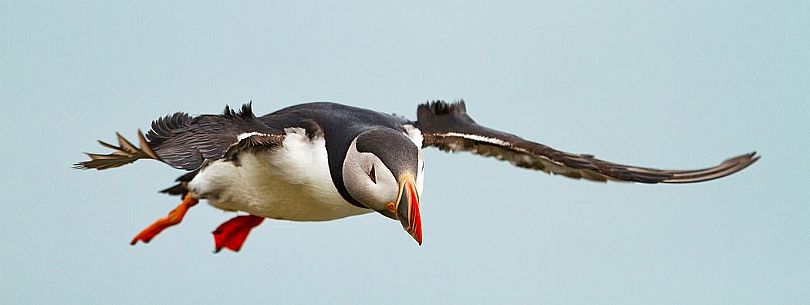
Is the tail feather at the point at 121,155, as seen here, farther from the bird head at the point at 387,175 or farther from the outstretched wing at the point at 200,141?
the bird head at the point at 387,175

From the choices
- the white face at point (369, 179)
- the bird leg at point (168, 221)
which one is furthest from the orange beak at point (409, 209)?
the bird leg at point (168, 221)

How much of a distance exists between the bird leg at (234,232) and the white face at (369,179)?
11.1ft

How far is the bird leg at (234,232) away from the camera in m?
14.8

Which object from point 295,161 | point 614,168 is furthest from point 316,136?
point 614,168

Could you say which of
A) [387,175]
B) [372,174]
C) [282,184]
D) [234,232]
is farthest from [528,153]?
[234,232]

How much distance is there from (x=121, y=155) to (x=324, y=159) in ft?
6.31

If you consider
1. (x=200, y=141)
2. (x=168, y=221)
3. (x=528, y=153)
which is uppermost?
(x=528, y=153)

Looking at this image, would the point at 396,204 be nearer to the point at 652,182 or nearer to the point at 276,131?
the point at 276,131

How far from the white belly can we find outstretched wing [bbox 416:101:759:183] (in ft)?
4.59

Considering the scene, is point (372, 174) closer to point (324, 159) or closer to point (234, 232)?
point (324, 159)

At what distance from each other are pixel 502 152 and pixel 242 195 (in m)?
2.53

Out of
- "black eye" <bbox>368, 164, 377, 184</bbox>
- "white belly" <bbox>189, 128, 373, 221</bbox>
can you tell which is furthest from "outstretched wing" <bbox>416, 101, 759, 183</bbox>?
"black eye" <bbox>368, 164, 377, 184</bbox>

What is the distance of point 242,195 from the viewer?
12.9 meters

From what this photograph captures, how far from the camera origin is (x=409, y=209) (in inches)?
416
